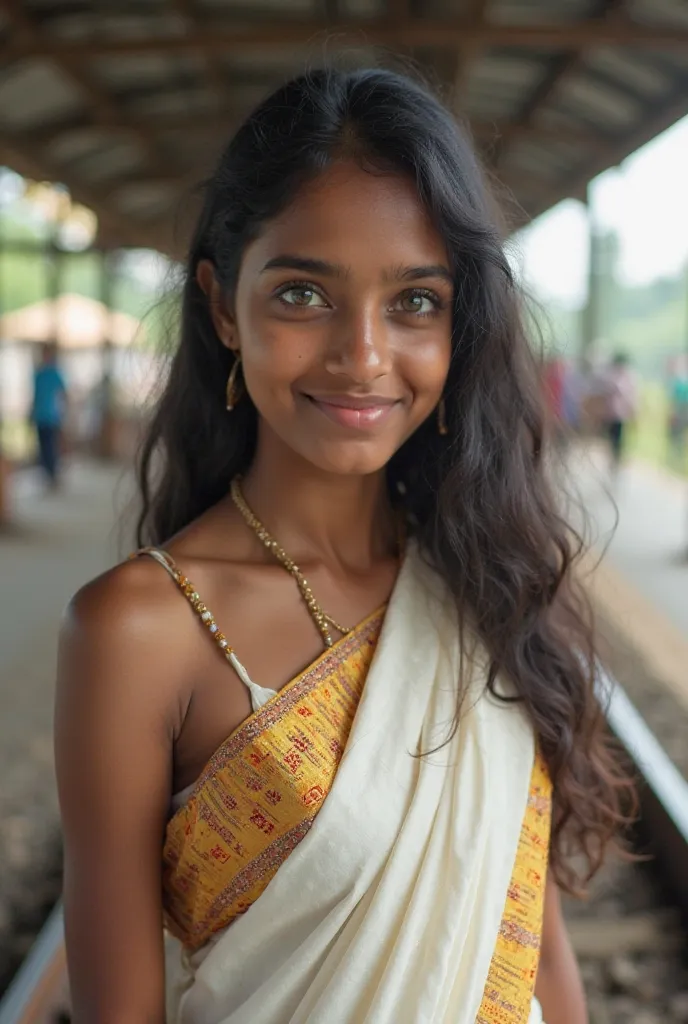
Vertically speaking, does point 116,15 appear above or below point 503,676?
above

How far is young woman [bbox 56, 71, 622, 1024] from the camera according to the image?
40.0 inches

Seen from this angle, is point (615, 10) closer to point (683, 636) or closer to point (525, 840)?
point (683, 636)

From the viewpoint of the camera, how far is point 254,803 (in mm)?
1032

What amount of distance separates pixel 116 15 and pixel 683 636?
165 inches

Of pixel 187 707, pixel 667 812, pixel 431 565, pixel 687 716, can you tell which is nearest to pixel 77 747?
pixel 187 707

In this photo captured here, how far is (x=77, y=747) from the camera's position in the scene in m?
0.98

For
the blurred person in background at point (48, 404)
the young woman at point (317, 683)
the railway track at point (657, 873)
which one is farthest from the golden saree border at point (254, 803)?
the blurred person in background at point (48, 404)

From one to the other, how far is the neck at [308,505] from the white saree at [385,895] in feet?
0.51

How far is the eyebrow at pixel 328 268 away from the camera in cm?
104

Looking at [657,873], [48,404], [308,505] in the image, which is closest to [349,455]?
[308,505]

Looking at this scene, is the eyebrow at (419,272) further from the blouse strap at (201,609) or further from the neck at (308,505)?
the blouse strap at (201,609)

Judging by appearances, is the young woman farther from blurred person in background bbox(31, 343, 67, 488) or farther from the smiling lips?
blurred person in background bbox(31, 343, 67, 488)

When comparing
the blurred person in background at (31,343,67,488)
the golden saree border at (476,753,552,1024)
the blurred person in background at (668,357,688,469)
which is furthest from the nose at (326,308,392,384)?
the blurred person in background at (668,357,688,469)

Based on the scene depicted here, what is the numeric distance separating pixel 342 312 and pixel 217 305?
21 centimetres
